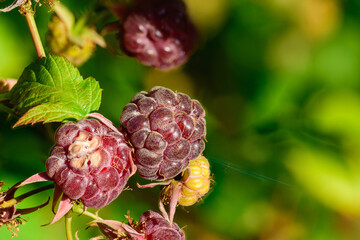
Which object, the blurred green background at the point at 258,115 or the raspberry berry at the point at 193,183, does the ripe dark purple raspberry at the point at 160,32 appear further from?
the raspberry berry at the point at 193,183

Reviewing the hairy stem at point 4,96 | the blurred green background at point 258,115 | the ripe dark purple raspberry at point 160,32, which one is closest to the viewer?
the blurred green background at point 258,115

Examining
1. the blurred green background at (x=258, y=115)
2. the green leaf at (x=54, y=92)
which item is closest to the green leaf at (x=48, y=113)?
the green leaf at (x=54, y=92)

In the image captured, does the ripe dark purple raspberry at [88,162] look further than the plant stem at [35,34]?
No

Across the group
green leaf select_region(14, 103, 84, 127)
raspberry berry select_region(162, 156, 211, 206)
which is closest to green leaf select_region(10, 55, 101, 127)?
green leaf select_region(14, 103, 84, 127)

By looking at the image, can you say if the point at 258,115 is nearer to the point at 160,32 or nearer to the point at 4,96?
the point at 160,32

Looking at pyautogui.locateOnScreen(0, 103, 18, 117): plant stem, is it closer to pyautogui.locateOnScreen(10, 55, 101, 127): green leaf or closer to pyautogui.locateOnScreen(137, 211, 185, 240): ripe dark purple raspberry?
pyautogui.locateOnScreen(10, 55, 101, 127): green leaf
